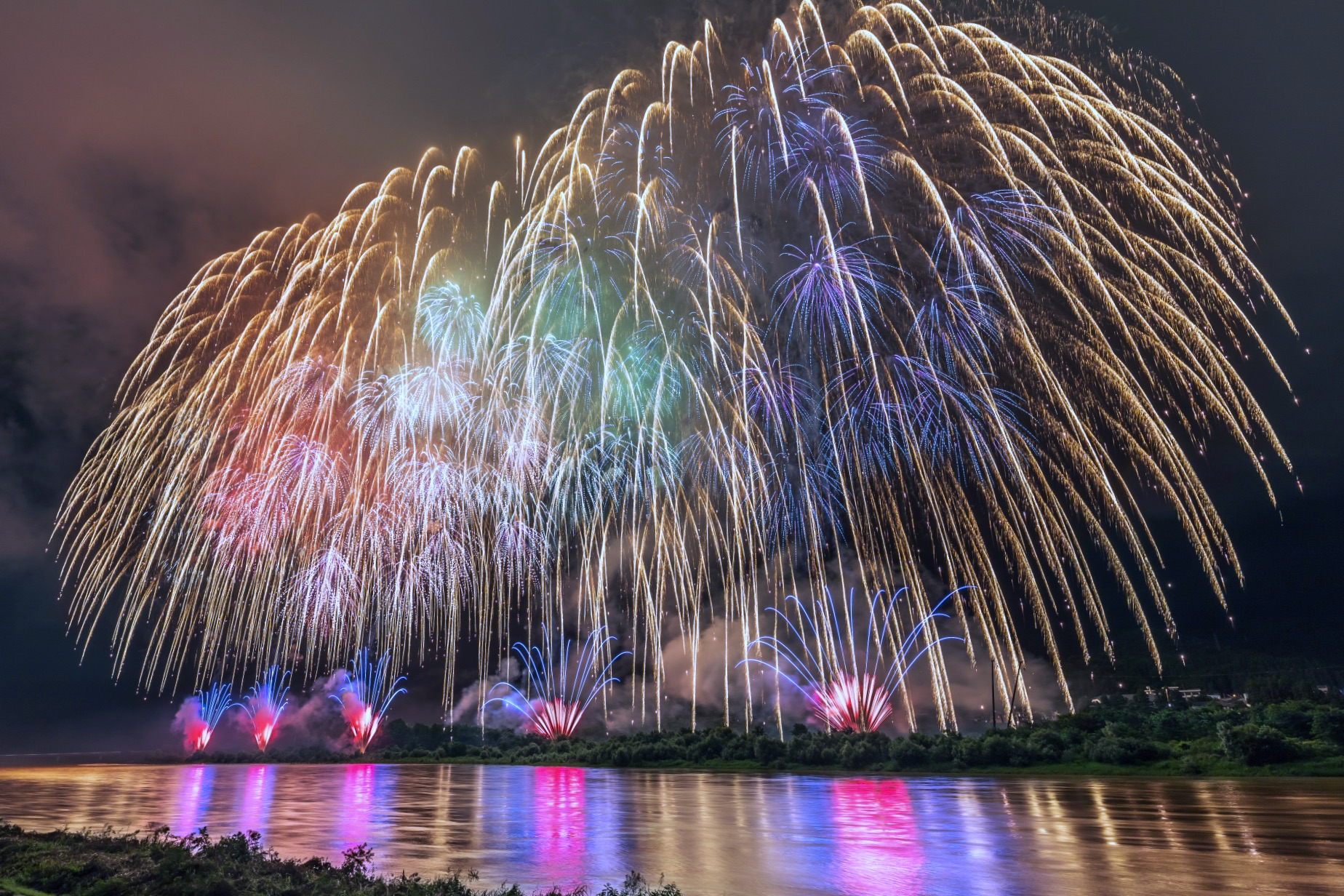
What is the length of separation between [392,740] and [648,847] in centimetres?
7841

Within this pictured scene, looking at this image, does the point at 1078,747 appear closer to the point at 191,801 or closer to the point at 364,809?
the point at 364,809

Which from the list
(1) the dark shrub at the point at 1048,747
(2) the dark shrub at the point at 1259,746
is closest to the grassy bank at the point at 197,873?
(2) the dark shrub at the point at 1259,746

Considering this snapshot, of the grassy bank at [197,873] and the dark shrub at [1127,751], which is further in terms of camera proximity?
the dark shrub at [1127,751]

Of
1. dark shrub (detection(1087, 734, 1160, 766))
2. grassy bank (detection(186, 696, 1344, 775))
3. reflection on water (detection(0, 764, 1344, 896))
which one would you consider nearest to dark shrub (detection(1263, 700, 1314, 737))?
grassy bank (detection(186, 696, 1344, 775))

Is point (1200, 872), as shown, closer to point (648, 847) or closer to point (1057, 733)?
point (648, 847)

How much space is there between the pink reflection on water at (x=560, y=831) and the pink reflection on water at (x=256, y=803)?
7077 millimetres

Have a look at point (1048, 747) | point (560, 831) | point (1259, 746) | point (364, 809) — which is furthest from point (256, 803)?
point (1259, 746)

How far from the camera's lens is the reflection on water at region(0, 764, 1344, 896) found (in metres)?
11.9

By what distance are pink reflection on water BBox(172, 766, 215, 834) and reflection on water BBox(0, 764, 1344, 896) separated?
227mm

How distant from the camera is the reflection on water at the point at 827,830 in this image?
39.0 feet

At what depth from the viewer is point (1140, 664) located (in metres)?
113

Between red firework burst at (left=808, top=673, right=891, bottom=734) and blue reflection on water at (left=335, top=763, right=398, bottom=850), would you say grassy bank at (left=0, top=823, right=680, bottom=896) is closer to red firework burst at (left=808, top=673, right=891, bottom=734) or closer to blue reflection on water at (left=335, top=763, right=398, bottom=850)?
blue reflection on water at (left=335, top=763, right=398, bottom=850)

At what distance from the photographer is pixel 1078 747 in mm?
35031

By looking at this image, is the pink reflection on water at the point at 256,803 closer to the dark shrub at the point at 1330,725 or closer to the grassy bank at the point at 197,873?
the grassy bank at the point at 197,873
